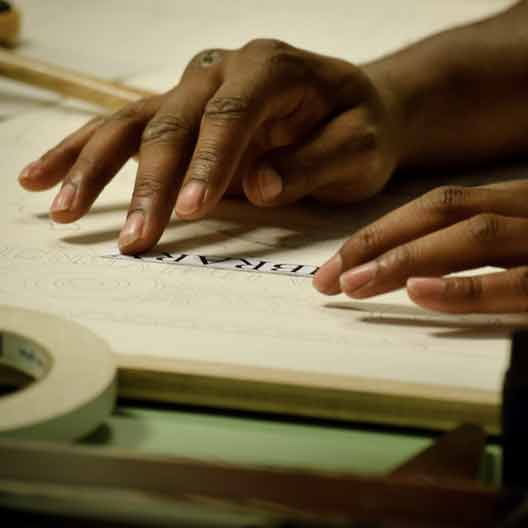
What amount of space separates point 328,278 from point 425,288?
0.10m

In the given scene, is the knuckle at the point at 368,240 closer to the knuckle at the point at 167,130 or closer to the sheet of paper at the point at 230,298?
the sheet of paper at the point at 230,298

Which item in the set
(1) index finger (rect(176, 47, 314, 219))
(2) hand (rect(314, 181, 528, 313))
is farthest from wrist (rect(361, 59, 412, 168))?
(2) hand (rect(314, 181, 528, 313))

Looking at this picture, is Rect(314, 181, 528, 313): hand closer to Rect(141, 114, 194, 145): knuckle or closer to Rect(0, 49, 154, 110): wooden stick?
Rect(141, 114, 194, 145): knuckle

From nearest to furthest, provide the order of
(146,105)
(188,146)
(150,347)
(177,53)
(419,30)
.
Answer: (150,347)
(188,146)
(146,105)
(177,53)
(419,30)

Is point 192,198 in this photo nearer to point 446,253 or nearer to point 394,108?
point 446,253

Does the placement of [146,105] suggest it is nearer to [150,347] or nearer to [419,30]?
[150,347]

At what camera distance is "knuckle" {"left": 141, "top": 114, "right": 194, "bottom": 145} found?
1097mm

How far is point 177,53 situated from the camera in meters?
1.87

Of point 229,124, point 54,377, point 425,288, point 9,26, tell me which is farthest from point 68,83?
point 54,377

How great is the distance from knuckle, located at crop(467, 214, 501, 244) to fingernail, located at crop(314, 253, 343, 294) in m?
0.13

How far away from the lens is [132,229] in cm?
102

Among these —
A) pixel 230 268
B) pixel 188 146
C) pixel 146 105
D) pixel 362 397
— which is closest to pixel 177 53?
pixel 146 105

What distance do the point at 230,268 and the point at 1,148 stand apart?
0.54 meters

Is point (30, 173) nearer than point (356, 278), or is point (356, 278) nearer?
point (356, 278)
